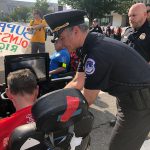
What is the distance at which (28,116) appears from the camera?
188 cm

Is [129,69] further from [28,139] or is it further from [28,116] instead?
[28,139]

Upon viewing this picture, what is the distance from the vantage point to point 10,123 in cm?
182

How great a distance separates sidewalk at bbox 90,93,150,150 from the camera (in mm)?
3810

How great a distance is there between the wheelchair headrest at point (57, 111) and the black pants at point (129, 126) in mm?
838

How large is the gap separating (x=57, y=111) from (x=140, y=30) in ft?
9.13

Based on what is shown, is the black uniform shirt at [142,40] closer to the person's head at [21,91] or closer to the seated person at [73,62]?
the seated person at [73,62]

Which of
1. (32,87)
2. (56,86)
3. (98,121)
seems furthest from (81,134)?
(98,121)

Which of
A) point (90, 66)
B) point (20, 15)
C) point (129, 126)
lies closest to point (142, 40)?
point (129, 126)

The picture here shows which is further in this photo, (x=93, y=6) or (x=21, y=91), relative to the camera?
(x=93, y=6)

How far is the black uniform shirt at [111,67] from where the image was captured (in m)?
1.96

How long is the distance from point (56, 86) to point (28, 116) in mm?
1902

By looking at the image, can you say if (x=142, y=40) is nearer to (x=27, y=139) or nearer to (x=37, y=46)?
(x=27, y=139)

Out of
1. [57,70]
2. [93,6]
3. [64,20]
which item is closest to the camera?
[64,20]

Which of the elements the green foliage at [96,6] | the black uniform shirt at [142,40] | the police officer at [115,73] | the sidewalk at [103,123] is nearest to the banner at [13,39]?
the sidewalk at [103,123]
